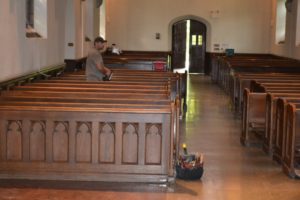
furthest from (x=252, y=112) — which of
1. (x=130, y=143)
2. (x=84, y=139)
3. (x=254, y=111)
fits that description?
(x=84, y=139)

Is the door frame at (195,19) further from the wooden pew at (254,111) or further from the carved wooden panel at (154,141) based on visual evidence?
the carved wooden panel at (154,141)

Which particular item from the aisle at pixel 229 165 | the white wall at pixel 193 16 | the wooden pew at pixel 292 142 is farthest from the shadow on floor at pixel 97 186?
the white wall at pixel 193 16

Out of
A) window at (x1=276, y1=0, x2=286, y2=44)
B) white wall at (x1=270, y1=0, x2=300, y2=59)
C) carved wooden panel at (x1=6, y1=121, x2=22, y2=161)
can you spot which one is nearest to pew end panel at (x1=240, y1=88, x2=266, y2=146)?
carved wooden panel at (x1=6, y1=121, x2=22, y2=161)

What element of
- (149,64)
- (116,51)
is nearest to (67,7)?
(149,64)

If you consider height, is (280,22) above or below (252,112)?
above

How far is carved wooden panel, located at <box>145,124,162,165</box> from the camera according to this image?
209 inches

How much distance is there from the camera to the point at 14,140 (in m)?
5.38

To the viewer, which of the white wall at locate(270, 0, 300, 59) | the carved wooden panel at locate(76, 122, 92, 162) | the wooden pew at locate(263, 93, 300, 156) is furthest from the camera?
the white wall at locate(270, 0, 300, 59)

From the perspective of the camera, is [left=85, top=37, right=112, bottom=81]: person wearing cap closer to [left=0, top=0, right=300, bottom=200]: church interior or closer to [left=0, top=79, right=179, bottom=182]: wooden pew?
[left=0, top=0, right=300, bottom=200]: church interior

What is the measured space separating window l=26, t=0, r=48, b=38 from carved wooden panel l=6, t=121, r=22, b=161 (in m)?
3.95

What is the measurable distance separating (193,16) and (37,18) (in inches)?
465

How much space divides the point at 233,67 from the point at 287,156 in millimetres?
7933

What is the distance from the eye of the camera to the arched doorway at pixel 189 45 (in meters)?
22.2

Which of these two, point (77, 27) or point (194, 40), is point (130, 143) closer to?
point (77, 27)
